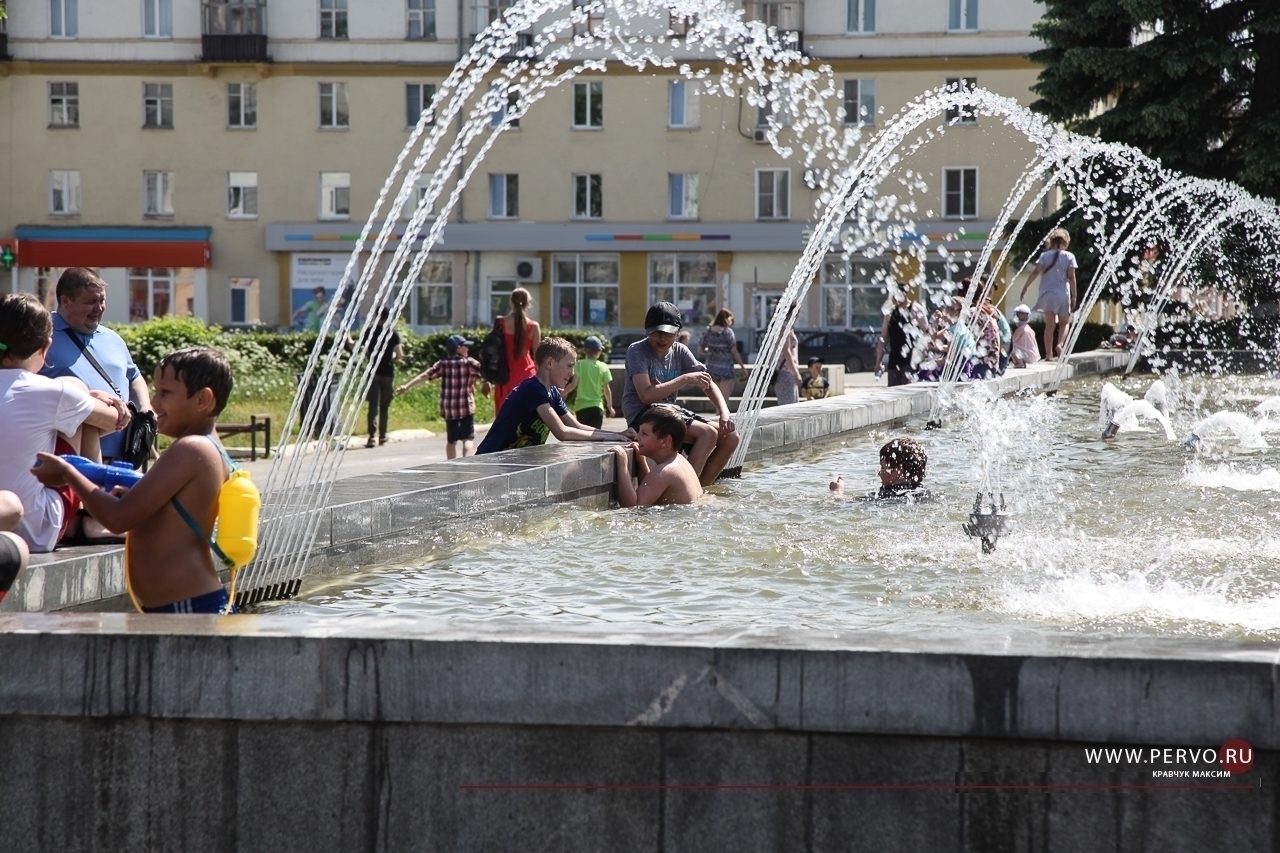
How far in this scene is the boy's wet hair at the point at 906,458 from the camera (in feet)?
27.2

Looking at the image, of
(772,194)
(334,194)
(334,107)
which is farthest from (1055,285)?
(334,107)

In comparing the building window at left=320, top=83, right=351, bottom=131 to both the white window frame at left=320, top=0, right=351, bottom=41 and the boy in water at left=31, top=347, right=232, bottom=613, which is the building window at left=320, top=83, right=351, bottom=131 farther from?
the boy in water at left=31, top=347, right=232, bottom=613

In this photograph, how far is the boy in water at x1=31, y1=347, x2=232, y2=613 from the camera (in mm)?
4027

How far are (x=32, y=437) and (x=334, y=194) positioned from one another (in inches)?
1641

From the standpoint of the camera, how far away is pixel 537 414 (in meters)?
9.02

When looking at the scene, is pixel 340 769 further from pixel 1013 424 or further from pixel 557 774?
pixel 1013 424

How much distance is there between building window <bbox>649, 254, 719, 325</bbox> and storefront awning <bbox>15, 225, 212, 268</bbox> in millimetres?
12972

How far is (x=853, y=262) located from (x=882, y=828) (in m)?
41.3

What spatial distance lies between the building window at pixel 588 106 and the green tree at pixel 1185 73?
1944 cm

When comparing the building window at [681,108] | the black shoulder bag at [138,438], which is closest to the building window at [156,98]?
the building window at [681,108]

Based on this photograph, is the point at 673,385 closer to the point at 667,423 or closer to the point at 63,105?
the point at 667,423

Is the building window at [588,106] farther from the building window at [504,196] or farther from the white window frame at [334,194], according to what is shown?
the white window frame at [334,194]

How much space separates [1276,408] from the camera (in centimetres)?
1414

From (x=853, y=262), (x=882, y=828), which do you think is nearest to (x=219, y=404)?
(x=882, y=828)
